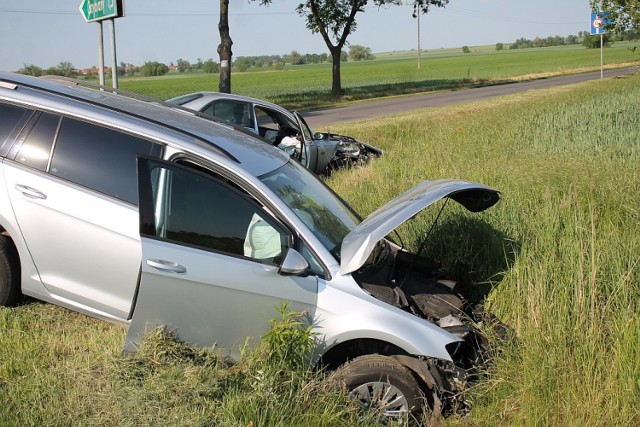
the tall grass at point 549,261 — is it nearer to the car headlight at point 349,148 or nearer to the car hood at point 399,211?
the car hood at point 399,211

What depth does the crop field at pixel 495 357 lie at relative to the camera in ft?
12.7

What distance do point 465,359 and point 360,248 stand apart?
46.4 inches

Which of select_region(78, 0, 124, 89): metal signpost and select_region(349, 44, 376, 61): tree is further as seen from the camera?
select_region(349, 44, 376, 61): tree

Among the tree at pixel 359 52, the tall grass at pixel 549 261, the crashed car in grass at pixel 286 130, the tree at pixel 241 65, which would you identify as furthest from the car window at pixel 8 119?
the tree at pixel 359 52

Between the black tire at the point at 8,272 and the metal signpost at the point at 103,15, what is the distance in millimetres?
4532

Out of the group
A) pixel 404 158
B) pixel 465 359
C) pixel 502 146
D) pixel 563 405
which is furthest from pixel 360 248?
pixel 502 146

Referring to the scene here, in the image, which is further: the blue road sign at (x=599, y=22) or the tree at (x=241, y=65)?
the tree at (x=241, y=65)

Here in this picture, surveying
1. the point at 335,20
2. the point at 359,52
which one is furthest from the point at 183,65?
the point at 335,20

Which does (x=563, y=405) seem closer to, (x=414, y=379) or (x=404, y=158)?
(x=414, y=379)

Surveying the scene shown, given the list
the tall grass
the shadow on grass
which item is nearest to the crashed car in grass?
the tall grass

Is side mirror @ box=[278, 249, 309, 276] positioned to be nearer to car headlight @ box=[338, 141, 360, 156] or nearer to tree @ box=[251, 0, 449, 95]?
car headlight @ box=[338, 141, 360, 156]

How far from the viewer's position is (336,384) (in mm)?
4145

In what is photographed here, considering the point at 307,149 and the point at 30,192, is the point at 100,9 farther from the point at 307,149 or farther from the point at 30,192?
the point at 30,192

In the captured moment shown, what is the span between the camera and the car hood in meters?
4.25
